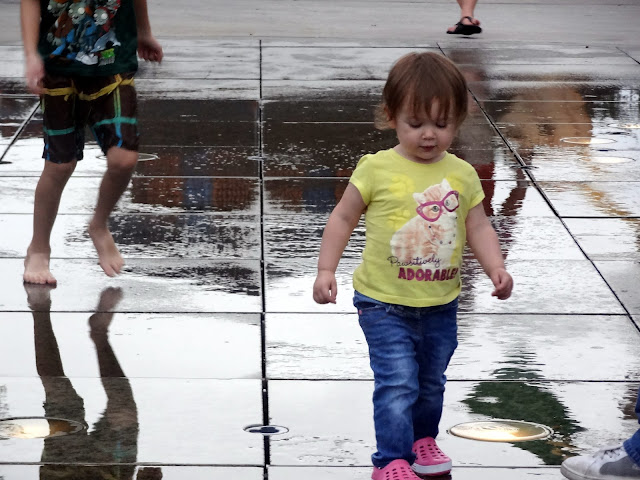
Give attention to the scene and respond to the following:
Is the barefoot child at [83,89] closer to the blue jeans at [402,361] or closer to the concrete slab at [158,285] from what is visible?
the concrete slab at [158,285]

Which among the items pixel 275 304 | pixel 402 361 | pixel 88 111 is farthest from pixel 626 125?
pixel 402 361

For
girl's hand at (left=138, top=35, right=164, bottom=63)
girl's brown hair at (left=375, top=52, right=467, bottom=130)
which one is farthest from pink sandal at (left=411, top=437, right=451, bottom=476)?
girl's hand at (left=138, top=35, right=164, bottom=63)

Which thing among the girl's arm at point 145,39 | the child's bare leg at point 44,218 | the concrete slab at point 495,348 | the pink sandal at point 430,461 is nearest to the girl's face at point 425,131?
the pink sandal at point 430,461

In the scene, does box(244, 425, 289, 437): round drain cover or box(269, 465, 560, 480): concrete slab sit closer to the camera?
box(269, 465, 560, 480): concrete slab

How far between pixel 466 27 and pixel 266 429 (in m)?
10.6

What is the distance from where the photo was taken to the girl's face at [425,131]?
3902 mm

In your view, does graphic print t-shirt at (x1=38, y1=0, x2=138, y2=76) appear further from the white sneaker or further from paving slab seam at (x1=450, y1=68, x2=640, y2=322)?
the white sneaker

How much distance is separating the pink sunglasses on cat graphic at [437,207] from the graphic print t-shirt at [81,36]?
2.32m

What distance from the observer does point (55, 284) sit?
6020 millimetres

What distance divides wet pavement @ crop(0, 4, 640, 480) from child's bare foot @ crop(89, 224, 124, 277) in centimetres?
9

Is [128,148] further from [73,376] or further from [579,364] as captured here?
[579,364]

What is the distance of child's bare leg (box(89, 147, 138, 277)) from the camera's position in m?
5.97

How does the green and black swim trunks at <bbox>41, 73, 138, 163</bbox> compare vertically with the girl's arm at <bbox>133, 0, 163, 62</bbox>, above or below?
below

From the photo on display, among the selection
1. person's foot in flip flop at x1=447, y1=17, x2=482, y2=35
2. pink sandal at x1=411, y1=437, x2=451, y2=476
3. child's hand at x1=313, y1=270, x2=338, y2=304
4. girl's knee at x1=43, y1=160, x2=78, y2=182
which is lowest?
person's foot in flip flop at x1=447, y1=17, x2=482, y2=35
